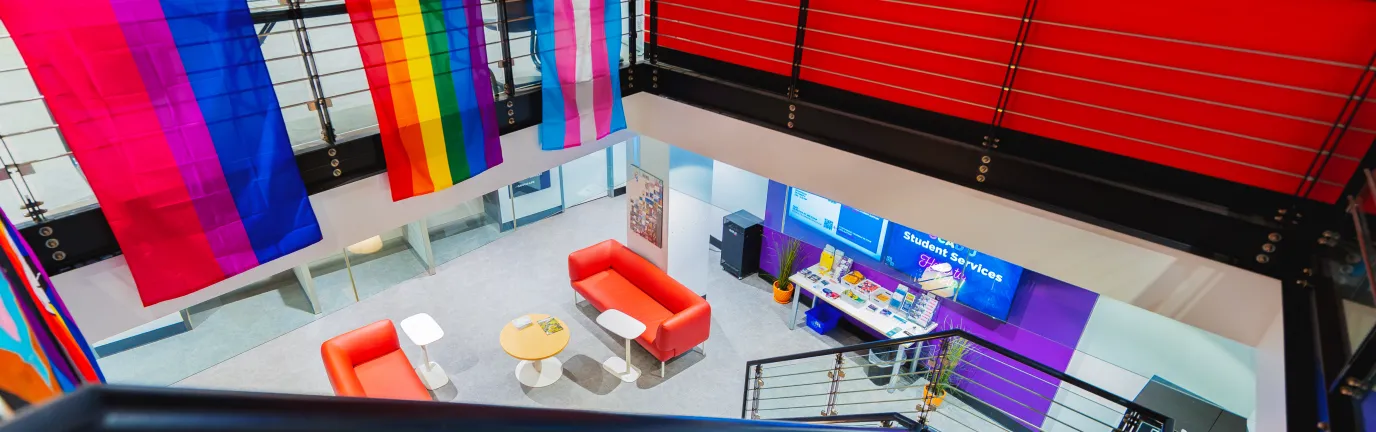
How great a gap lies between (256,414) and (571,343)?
292 inches

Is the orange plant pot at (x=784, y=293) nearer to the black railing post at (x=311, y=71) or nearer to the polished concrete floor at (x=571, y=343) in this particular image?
the polished concrete floor at (x=571, y=343)

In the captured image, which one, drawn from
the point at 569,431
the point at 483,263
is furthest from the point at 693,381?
the point at 569,431

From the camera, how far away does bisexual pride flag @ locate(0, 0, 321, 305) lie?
9.58 ft

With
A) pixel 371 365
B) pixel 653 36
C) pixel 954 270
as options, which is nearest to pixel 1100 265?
pixel 954 270

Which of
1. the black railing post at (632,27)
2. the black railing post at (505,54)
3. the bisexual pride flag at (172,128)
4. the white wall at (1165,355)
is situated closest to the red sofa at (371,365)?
the bisexual pride flag at (172,128)

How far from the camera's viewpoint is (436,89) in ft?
14.0

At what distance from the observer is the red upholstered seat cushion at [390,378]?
20.1 feet

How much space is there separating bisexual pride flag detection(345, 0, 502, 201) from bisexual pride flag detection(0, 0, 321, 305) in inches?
22.5

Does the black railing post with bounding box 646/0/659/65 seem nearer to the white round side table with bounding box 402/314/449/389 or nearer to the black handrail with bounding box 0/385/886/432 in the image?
the white round side table with bounding box 402/314/449/389

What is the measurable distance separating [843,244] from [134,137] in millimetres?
6188

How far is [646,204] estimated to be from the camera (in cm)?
747

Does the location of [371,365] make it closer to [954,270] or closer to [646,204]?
[646,204]

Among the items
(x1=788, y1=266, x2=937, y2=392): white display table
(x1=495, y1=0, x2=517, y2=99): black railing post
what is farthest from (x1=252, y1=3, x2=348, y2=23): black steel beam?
(x1=788, y1=266, x2=937, y2=392): white display table

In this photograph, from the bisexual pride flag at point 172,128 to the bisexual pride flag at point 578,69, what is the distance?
1792 mm
